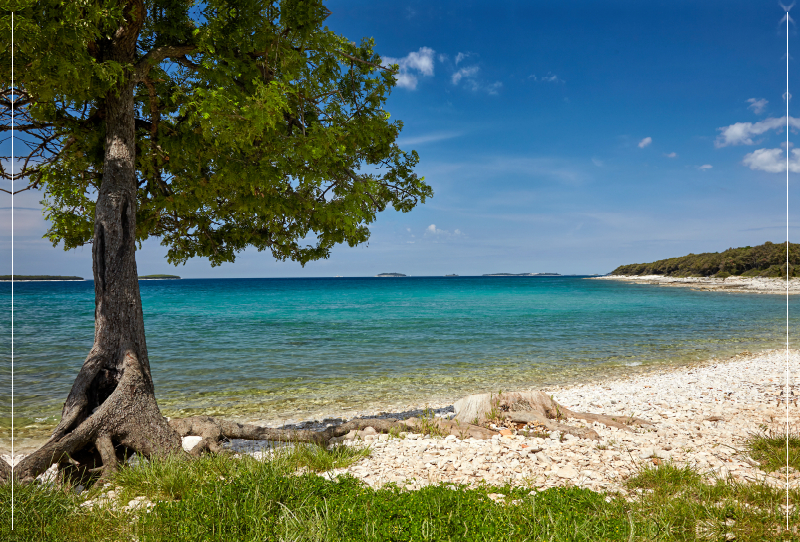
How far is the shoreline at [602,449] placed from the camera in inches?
226

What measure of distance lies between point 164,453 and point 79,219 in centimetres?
539

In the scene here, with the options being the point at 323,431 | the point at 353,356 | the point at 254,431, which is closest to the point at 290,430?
the point at 323,431

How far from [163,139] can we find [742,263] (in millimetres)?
124326

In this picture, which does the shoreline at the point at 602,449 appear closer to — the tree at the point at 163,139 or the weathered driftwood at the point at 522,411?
the weathered driftwood at the point at 522,411

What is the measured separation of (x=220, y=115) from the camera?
19.8ft

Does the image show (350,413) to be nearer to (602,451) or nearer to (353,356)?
(602,451)

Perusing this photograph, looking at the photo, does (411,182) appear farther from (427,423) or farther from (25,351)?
(25,351)

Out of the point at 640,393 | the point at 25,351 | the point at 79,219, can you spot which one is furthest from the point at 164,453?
the point at 25,351

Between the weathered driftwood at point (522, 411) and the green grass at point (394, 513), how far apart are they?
10.7ft

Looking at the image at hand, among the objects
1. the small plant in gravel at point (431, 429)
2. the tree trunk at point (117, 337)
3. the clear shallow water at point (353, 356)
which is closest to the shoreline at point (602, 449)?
the small plant in gravel at point (431, 429)

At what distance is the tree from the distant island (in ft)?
331

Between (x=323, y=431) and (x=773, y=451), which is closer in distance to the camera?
(x=773, y=451)

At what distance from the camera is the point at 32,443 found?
9.43 meters

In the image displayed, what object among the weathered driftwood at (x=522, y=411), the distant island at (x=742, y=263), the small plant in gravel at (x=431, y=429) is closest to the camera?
the small plant in gravel at (x=431, y=429)
